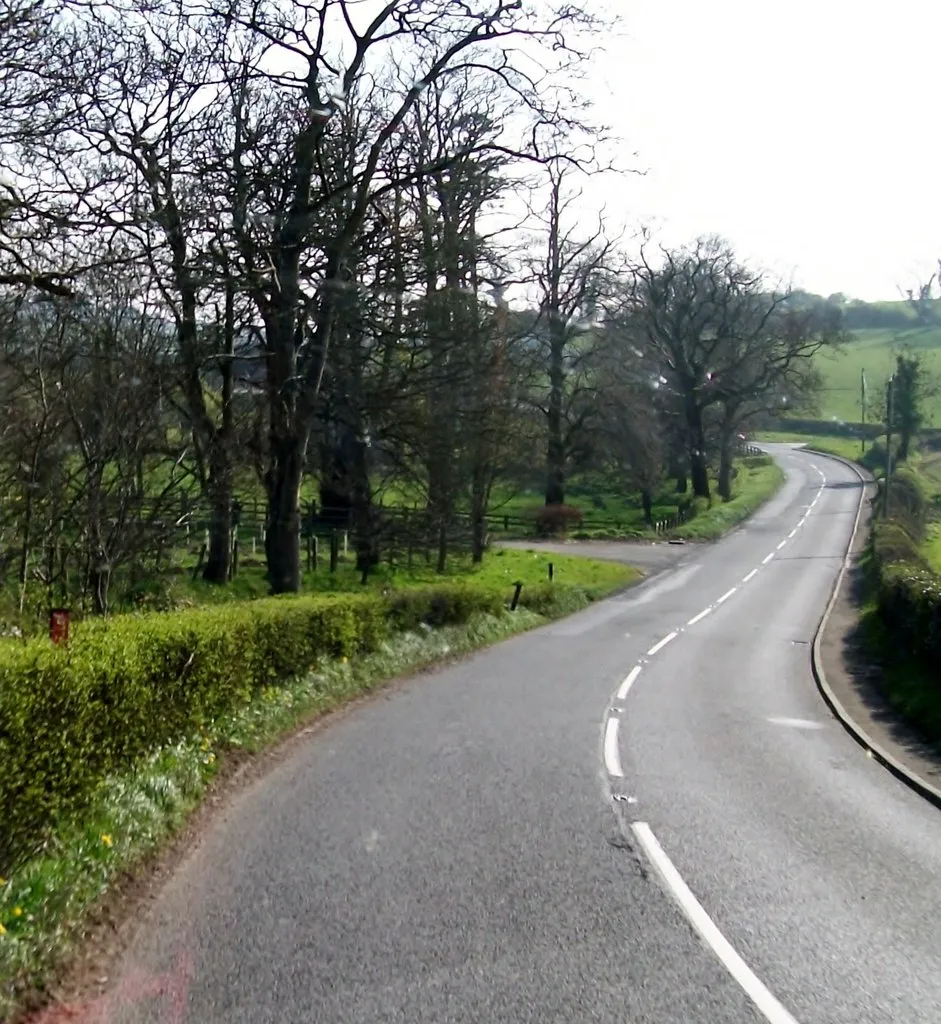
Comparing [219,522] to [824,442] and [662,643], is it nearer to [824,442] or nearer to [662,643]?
[662,643]

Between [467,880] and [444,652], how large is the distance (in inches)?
569

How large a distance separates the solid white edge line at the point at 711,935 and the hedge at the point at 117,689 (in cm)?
370

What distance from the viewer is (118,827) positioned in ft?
25.6

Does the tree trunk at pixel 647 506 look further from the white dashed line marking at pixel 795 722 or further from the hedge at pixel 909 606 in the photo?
the white dashed line marking at pixel 795 722

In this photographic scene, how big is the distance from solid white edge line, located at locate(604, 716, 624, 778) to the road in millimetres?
57

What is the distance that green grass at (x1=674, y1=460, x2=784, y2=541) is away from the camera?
6253 cm

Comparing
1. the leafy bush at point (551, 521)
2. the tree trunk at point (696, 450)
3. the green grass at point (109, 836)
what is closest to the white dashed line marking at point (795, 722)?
the green grass at point (109, 836)

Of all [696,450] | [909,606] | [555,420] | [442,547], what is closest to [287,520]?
[909,606]

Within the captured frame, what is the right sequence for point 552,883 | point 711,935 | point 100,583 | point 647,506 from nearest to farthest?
point 711,935
point 552,883
point 100,583
point 647,506

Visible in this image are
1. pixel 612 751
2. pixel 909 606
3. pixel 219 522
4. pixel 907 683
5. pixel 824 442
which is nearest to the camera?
pixel 612 751

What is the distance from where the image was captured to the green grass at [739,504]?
6253 centimetres

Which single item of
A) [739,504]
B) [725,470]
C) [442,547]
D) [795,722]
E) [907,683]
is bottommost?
[739,504]

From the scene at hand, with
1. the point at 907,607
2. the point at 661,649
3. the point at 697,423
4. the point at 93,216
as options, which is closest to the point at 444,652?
the point at 661,649

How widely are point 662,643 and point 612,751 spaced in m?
14.7
